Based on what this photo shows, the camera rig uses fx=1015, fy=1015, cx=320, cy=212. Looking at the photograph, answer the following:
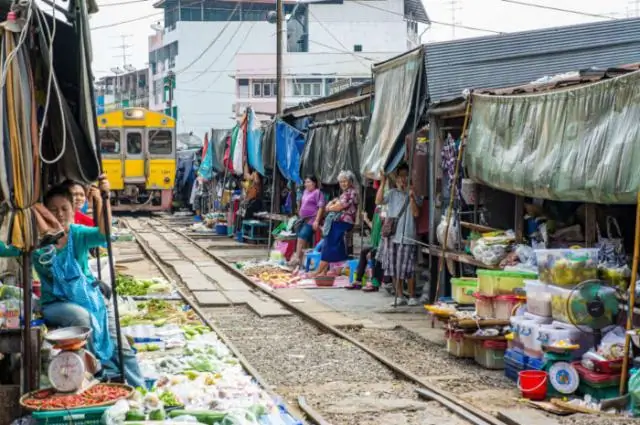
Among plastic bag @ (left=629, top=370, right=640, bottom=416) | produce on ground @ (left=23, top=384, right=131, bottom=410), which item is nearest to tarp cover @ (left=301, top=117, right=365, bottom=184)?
plastic bag @ (left=629, top=370, right=640, bottom=416)

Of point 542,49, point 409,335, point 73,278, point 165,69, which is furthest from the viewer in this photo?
point 165,69

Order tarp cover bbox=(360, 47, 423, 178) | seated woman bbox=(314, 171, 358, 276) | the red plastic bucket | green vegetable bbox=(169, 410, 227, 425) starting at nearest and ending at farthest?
green vegetable bbox=(169, 410, 227, 425)
the red plastic bucket
tarp cover bbox=(360, 47, 423, 178)
seated woman bbox=(314, 171, 358, 276)

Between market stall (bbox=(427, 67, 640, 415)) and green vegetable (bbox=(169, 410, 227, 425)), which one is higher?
market stall (bbox=(427, 67, 640, 415))

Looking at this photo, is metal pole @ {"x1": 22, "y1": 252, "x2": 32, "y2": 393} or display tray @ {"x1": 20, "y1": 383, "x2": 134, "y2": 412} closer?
display tray @ {"x1": 20, "y1": 383, "x2": 134, "y2": 412}

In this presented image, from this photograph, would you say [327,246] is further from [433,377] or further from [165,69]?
[165,69]

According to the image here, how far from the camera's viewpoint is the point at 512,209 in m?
12.3

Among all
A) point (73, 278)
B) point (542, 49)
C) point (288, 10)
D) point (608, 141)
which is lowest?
point (73, 278)

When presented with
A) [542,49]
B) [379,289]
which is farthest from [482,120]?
[379,289]

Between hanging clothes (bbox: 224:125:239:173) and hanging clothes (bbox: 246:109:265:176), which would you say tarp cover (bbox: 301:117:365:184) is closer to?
hanging clothes (bbox: 246:109:265:176)

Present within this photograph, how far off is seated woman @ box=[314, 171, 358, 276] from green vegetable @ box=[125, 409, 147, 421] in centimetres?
979

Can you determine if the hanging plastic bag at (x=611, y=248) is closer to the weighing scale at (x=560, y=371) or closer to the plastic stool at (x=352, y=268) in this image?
the weighing scale at (x=560, y=371)

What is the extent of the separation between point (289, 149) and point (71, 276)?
47.3 ft

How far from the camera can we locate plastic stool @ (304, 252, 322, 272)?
57.6ft

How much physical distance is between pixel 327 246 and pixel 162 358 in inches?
299
